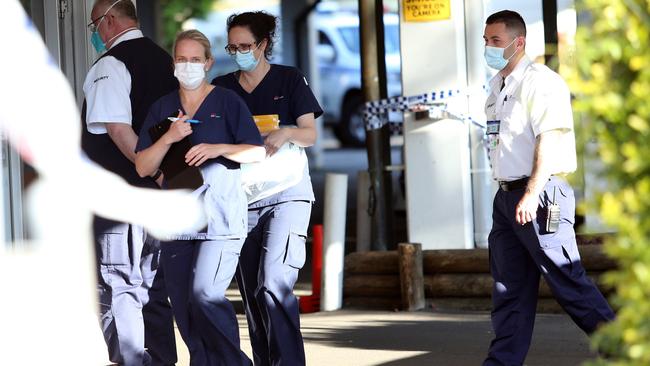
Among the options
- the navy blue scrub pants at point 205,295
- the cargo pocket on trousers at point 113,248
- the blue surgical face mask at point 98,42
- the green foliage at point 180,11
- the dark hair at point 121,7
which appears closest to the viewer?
the navy blue scrub pants at point 205,295

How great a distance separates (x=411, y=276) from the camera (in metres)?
9.00

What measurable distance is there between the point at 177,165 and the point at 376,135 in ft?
14.1

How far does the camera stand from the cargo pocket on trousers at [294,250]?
6.13 metres

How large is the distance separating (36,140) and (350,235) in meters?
5.91

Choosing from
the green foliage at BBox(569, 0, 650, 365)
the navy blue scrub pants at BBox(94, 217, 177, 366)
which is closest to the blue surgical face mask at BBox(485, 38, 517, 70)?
the navy blue scrub pants at BBox(94, 217, 177, 366)

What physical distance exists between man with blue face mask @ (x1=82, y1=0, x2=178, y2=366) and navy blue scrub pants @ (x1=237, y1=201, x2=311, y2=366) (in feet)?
1.79

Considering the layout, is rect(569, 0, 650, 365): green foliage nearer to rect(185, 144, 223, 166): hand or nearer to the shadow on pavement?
rect(185, 144, 223, 166): hand

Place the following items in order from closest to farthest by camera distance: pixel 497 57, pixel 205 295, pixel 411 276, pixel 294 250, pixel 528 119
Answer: pixel 205 295 → pixel 528 119 → pixel 294 250 → pixel 497 57 → pixel 411 276

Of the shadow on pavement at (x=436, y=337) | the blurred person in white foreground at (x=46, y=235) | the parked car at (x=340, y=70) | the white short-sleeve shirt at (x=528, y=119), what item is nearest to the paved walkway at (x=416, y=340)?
the shadow on pavement at (x=436, y=337)

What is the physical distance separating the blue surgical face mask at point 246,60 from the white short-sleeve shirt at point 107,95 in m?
0.57

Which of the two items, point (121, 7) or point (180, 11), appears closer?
point (121, 7)

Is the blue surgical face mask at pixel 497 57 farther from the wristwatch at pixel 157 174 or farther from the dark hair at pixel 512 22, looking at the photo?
the wristwatch at pixel 157 174

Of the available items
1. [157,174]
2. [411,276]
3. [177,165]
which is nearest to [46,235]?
[157,174]

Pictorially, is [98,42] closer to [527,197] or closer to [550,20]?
[527,197]
